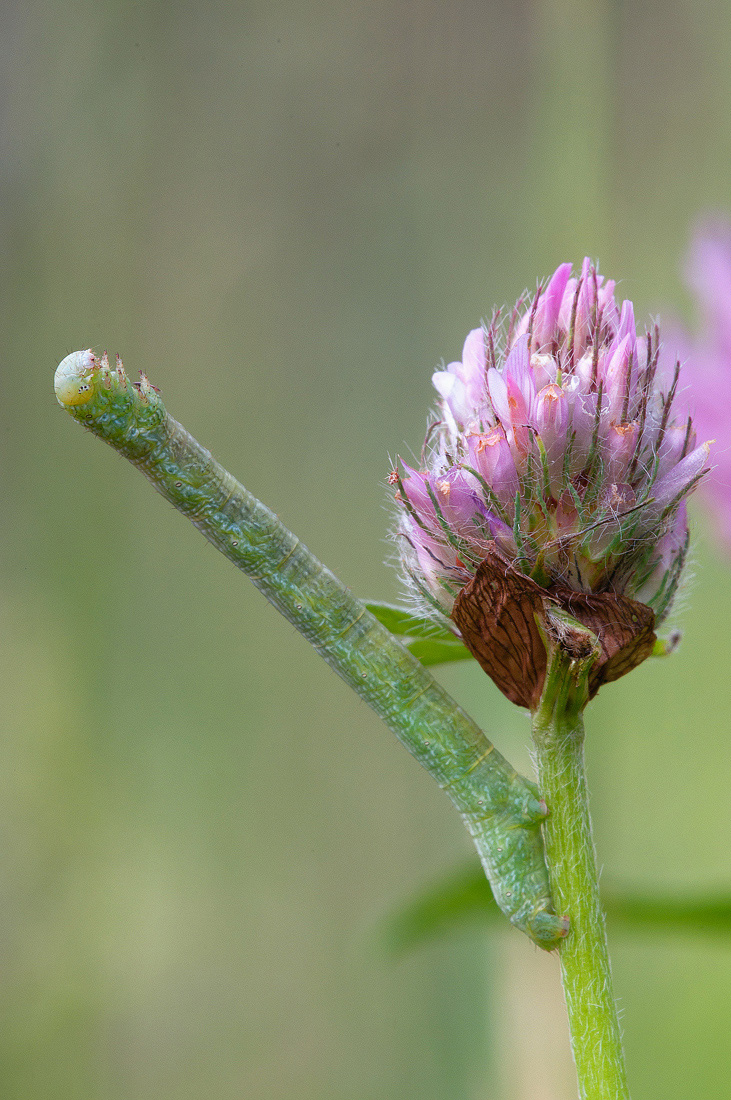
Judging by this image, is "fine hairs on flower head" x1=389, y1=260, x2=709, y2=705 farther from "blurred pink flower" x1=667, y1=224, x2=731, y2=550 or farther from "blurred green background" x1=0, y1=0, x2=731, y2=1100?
"blurred green background" x1=0, y1=0, x2=731, y2=1100

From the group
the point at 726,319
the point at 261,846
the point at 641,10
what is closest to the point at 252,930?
the point at 261,846

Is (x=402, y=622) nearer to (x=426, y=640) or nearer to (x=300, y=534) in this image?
(x=426, y=640)

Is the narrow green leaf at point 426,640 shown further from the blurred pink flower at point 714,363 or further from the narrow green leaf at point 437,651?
the blurred pink flower at point 714,363

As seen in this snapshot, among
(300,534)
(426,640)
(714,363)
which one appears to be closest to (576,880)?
(426,640)

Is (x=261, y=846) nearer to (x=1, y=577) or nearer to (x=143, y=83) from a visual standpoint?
(x=1, y=577)

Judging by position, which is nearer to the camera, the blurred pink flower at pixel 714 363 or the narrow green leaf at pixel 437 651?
the narrow green leaf at pixel 437 651

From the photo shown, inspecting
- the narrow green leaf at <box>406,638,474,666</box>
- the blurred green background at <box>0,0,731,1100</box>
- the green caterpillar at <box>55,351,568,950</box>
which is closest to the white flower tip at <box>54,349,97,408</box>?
the green caterpillar at <box>55,351,568,950</box>

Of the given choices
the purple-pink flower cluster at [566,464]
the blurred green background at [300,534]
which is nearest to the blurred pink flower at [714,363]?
the purple-pink flower cluster at [566,464]
